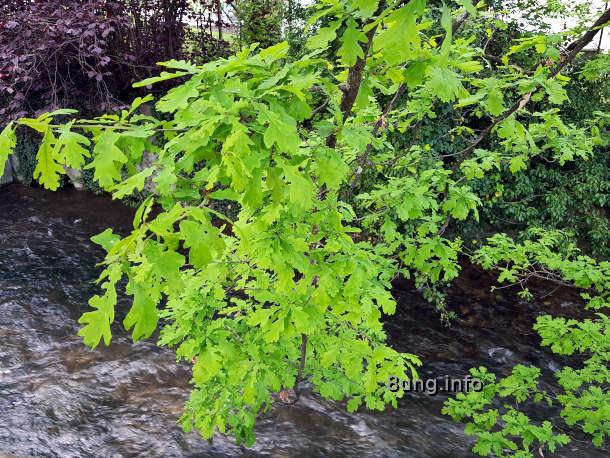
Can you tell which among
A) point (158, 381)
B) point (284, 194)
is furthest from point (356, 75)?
point (158, 381)

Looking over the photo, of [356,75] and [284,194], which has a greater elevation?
[356,75]

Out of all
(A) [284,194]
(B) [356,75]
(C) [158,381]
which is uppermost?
(B) [356,75]

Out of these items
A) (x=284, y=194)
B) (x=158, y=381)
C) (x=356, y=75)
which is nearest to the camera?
(x=284, y=194)

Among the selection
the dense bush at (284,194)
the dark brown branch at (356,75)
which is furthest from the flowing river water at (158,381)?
the dark brown branch at (356,75)

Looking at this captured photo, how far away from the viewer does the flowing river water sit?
15.1 feet

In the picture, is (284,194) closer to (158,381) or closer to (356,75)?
(356,75)

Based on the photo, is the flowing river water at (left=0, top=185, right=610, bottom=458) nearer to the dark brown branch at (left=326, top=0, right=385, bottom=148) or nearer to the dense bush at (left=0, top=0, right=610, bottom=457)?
the dense bush at (left=0, top=0, right=610, bottom=457)

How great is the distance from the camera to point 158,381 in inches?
215

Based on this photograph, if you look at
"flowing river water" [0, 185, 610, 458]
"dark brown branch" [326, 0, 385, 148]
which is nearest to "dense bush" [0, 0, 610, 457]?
"dark brown branch" [326, 0, 385, 148]

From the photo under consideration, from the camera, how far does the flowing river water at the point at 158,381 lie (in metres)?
4.61

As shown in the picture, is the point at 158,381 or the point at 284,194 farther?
the point at 158,381

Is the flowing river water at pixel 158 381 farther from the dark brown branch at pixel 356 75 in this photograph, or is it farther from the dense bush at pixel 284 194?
the dark brown branch at pixel 356 75

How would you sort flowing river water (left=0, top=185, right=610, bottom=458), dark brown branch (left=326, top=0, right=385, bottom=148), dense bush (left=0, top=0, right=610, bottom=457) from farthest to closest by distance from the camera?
flowing river water (left=0, top=185, right=610, bottom=458) < dark brown branch (left=326, top=0, right=385, bottom=148) < dense bush (left=0, top=0, right=610, bottom=457)

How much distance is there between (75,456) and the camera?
4.35 meters
